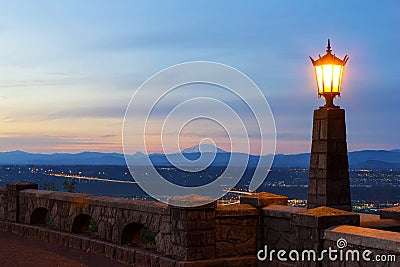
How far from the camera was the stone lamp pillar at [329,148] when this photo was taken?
9766 millimetres

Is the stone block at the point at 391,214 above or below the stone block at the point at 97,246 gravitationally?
above

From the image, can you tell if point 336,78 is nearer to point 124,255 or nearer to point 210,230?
point 210,230

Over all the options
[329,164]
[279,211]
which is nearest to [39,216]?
[279,211]

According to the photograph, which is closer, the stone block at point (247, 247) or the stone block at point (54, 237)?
the stone block at point (247, 247)

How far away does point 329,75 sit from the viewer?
994 cm

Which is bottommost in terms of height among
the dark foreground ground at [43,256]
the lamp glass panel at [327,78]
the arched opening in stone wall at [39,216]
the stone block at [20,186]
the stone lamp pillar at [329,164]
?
the dark foreground ground at [43,256]

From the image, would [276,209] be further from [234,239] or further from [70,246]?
[70,246]

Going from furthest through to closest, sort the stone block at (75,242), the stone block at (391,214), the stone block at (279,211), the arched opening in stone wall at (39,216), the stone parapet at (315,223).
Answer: the arched opening in stone wall at (39,216)
the stone block at (75,242)
the stone block at (391,214)
the stone block at (279,211)
the stone parapet at (315,223)

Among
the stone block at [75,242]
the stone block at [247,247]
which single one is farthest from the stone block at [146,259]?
the stone block at [75,242]

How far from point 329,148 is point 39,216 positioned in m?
7.70

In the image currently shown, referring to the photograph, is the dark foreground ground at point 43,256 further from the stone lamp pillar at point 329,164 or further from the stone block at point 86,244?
the stone lamp pillar at point 329,164

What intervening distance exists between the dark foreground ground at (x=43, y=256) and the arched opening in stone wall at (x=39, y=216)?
1197 mm

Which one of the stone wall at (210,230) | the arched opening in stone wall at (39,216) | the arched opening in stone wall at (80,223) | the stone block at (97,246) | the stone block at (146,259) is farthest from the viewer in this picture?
the arched opening in stone wall at (39,216)

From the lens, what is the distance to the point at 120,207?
1136cm
